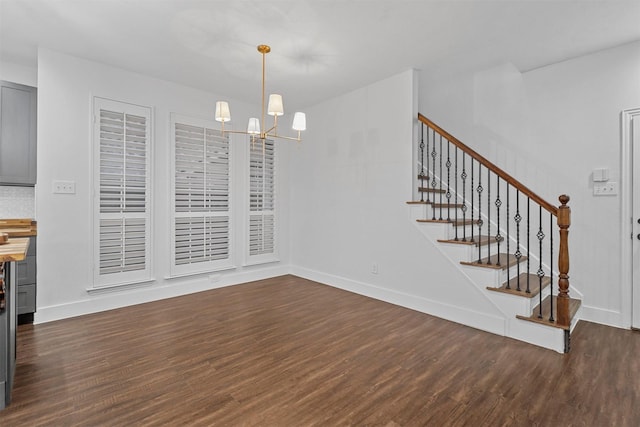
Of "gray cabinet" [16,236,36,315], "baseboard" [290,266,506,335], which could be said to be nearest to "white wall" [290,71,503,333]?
"baseboard" [290,266,506,335]

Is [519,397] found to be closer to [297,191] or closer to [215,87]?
[297,191]

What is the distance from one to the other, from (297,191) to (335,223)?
102cm

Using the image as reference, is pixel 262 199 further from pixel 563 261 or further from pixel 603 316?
pixel 603 316

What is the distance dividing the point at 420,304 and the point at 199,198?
124 inches

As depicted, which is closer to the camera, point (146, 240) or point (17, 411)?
point (17, 411)

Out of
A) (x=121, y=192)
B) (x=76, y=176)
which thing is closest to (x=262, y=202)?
(x=121, y=192)

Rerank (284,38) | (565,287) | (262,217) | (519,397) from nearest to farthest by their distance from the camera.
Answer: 1. (519,397)
2. (565,287)
3. (284,38)
4. (262,217)

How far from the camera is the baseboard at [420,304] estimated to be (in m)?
3.07

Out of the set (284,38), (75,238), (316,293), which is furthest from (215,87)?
(316,293)

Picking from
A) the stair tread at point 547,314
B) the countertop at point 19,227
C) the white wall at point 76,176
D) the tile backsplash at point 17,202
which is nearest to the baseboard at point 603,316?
the stair tread at point 547,314

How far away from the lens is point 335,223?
15.5 feet

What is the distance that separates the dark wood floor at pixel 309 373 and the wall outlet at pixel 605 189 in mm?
1342

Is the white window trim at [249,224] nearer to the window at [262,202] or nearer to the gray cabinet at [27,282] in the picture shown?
the window at [262,202]

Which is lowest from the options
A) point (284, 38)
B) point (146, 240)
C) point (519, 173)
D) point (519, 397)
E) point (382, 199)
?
point (519, 397)
